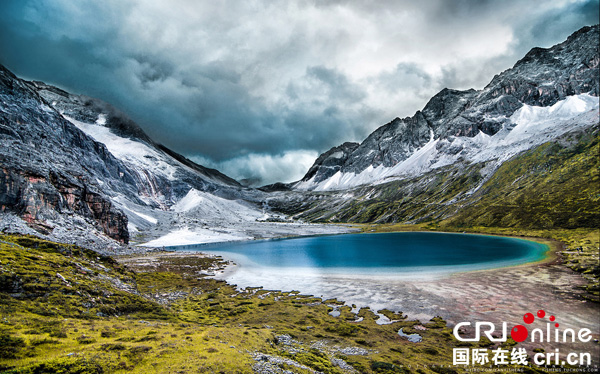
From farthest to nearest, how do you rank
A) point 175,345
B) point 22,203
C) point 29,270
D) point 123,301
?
point 22,203 → point 123,301 → point 29,270 → point 175,345

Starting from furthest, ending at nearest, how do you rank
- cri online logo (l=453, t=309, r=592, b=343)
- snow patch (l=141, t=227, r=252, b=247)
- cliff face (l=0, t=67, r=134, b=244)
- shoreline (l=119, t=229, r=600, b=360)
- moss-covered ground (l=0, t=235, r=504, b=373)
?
snow patch (l=141, t=227, r=252, b=247) < cliff face (l=0, t=67, r=134, b=244) < shoreline (l=119, t=229, r=600, b=360) < cri online logo (l=453, t=309, r=592, b=343) < moss-covered ground (l=0, t=235, r=504, b=373)

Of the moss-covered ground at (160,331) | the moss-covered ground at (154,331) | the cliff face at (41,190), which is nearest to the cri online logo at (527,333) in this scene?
the moss-covered ground at (160,331)

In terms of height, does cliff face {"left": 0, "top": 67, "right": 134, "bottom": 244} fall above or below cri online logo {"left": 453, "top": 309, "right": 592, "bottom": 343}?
above

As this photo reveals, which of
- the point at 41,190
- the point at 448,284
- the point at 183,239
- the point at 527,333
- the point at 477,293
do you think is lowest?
the point at 183,239

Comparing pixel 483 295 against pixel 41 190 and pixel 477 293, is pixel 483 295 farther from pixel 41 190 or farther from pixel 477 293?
pixel 41 190

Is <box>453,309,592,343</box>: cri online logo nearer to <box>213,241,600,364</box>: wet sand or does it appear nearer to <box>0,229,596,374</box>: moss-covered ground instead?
<box>213,241,600,364</box>: wet sand

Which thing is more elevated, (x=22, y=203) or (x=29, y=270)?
(x=22, y=203)

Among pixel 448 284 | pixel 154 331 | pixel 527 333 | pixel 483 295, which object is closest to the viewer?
pixel 154 331

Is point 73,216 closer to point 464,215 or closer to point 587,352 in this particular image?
point 587,352

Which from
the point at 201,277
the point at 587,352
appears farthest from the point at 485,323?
the point at 201,277

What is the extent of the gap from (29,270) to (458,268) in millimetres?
82266

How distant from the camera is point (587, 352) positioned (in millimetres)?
27203

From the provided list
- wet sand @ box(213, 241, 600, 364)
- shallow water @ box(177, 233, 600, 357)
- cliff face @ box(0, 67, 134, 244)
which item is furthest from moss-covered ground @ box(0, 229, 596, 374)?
cliff face @ box(0, 67, 134, 244)

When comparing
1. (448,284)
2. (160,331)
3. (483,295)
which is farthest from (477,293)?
(160,331)
